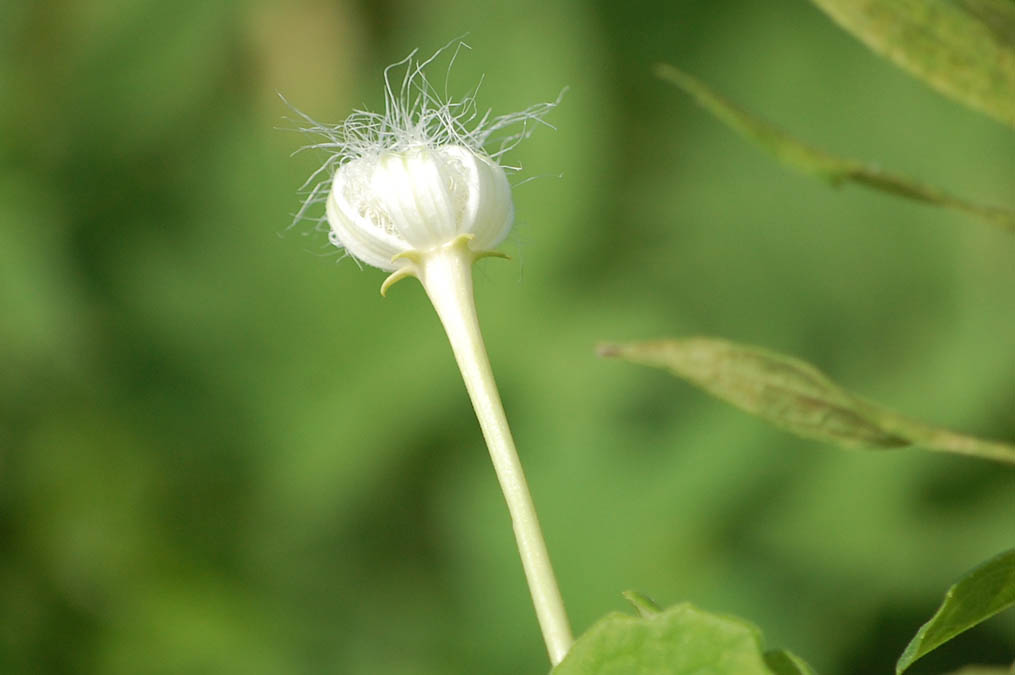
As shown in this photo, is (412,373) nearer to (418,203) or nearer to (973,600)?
(418,203)

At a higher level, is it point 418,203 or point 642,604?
point 418,203

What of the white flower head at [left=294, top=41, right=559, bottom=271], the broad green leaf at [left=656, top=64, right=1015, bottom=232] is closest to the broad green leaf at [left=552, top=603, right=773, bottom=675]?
the broad green leaf at [left=656, top=64, right=1015, bottom=232]

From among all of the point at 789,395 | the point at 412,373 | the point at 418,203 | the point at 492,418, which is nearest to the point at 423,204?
the point at 418,203

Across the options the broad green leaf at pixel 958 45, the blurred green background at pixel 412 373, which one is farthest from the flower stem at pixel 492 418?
the blurred green background at pixel 412 373

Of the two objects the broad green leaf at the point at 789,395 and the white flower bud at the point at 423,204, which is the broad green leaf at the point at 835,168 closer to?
the broad green leaf at the point at 789,395

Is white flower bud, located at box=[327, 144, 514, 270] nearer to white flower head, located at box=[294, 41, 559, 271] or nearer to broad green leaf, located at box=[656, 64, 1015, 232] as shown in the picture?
white flower head, located at box=[294, 41, 559, 271]

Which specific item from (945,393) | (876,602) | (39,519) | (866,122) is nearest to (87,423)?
(39,519)
